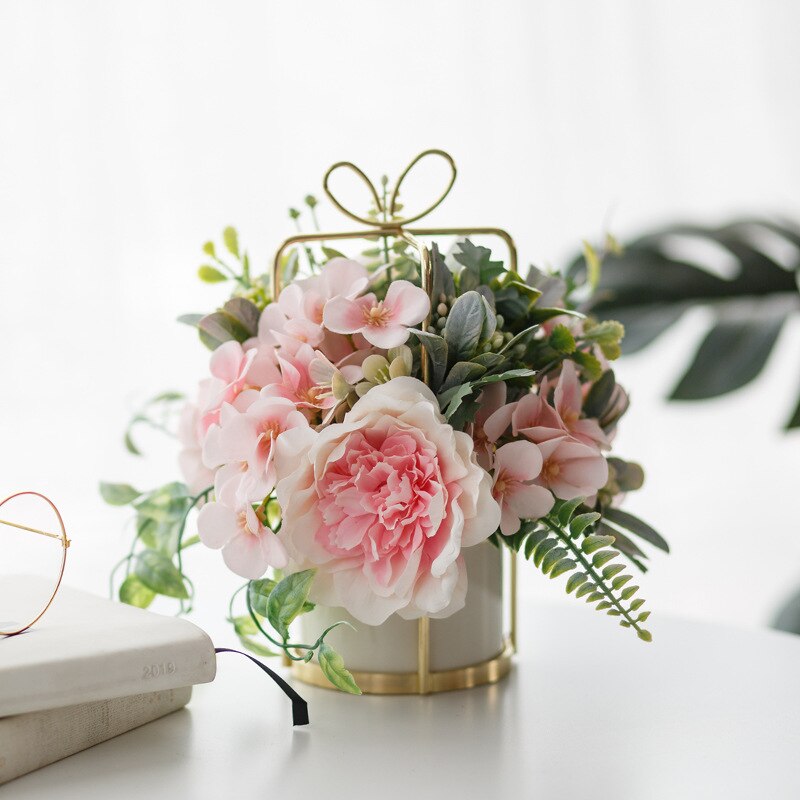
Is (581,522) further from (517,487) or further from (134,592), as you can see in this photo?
(134,592)

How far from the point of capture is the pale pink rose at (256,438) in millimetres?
637

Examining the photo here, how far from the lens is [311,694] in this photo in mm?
728

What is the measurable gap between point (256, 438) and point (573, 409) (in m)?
0.23

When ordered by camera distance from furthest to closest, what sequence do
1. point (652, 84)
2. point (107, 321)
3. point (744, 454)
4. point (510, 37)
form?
point (744, 454) → point (652, 84) → point (510, 37) → point (107, 321)

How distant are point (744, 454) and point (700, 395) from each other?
3.57 feet

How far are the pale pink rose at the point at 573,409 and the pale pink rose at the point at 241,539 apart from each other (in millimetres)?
225

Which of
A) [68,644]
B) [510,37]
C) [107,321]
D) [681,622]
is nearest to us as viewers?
[68,644]

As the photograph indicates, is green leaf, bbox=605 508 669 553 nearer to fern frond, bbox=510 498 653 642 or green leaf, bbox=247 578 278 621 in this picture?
fern frond, bbox=510 498 653 642

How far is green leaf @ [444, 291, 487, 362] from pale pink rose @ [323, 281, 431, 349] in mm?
20

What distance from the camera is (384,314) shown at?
0.66 metres

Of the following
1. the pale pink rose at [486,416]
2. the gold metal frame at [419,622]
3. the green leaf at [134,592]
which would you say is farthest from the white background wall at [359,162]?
the pale pink rose at [486,416]

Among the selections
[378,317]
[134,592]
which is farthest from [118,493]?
[378,317]

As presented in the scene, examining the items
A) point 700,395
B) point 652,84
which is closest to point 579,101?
point 652,84

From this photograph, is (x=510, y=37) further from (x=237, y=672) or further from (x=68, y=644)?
(x=68, y=644)
